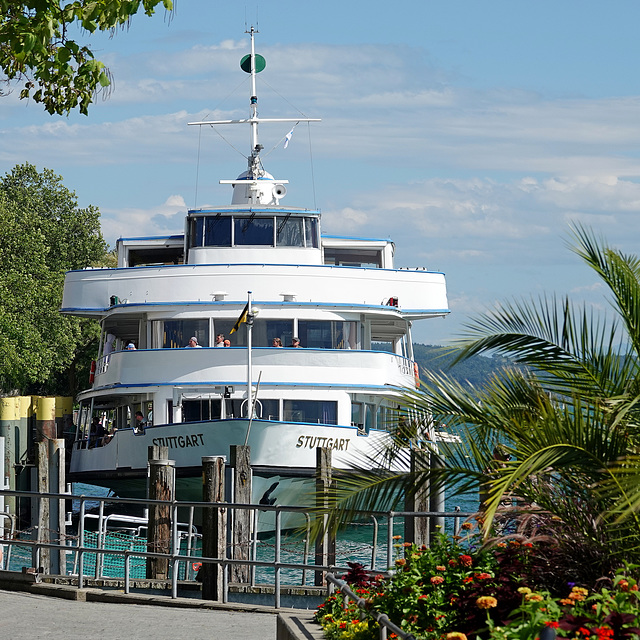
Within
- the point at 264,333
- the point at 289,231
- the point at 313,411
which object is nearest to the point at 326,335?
the point at 264,333

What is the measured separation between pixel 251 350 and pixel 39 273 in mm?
31156

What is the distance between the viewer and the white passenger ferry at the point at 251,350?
82.5 feet

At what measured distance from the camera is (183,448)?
25.3 metres

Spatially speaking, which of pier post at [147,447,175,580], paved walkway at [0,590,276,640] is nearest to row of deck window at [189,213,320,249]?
pier post at [147,447,175,580]

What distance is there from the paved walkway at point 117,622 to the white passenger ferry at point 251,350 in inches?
423

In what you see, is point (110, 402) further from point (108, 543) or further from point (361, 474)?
point (361, 474)

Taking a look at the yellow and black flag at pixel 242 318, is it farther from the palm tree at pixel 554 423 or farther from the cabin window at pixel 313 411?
the palm tree at pixel 554 423

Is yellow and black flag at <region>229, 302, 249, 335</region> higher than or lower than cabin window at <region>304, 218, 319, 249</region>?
lower

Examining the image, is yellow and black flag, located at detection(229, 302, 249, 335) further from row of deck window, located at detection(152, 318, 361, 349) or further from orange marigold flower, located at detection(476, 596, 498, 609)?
orange marigold flower, located at detection(476, 596, 498, 609)

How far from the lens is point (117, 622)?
41.0ft

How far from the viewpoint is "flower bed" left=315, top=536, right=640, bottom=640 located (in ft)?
20.6

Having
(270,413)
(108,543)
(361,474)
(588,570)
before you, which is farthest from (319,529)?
(108,543)

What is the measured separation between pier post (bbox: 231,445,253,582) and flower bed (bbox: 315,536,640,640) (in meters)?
8.77

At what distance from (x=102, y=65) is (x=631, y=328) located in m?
5.24
